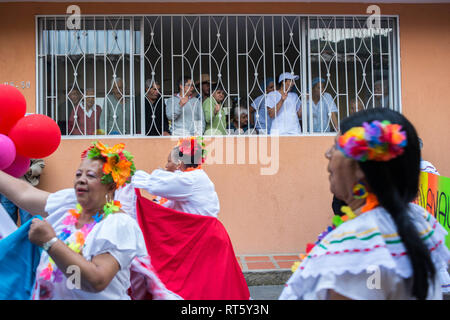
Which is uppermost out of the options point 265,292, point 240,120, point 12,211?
point 240,120

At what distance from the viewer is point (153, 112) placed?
602cm

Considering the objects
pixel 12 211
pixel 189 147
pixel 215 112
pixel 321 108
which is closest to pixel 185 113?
pixel 215 112

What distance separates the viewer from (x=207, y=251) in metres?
4.01

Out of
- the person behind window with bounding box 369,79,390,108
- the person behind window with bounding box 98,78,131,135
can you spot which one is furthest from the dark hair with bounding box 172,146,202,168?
the person behind window with bounding box 369,79,390,108

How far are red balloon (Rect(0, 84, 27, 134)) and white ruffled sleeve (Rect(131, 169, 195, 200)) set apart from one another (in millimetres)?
1621

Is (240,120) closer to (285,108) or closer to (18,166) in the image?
(285,108)

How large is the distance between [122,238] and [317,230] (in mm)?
4252

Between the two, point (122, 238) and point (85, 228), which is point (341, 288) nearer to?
point (122, 238)

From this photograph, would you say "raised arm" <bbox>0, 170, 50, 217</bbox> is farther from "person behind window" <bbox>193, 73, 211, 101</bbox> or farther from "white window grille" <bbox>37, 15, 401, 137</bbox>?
"person behind window" <bbox>193, 73, 211, 101</bbox>

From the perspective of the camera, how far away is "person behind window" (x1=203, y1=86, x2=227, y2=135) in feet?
20.1

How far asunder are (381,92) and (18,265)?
210 inches

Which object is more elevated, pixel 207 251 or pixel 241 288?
pixel 207 251

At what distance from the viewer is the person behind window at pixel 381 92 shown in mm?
6223
